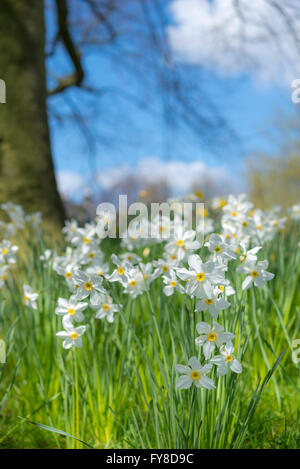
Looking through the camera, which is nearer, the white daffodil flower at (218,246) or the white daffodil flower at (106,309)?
the white daffodil flower at (218,246)

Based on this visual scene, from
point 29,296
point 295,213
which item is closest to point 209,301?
point 29,296

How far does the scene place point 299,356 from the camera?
1.92 meters

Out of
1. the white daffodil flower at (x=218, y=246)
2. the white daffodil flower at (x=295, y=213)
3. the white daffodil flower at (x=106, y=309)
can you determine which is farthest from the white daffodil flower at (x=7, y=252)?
the white daffodil flower at (x=295, y=213)

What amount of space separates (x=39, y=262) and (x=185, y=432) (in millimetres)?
1152

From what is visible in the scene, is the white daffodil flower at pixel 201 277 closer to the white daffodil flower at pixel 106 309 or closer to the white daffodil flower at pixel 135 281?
the white daffodil flower at pixel 135 281

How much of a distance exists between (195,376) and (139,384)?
0.36m

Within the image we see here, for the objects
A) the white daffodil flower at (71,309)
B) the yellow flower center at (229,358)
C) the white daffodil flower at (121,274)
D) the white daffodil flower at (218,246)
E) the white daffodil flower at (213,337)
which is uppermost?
the white daffodil flower at (218,246)

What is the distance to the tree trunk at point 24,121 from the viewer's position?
13.0 feet

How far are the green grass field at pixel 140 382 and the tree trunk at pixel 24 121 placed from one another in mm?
1798

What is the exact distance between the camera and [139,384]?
1.43 m

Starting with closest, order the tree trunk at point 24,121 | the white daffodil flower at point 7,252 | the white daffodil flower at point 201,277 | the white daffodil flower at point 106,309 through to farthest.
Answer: the white daffodil flower at point 201,277, the white daffodil flower at point 106,309, the white daffodil flower at point 7,252, the tree trunk at point 24,121

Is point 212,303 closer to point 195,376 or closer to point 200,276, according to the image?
point 200,276

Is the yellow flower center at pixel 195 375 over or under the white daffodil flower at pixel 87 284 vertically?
under

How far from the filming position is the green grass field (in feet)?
4.38
